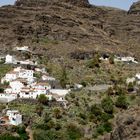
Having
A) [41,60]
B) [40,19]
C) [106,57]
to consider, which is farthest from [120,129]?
[40,19]

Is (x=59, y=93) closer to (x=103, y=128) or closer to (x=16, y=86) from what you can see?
(x=16, y=86)

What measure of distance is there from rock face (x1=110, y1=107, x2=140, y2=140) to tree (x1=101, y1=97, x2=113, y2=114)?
176 ft

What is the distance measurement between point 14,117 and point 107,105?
13309mm

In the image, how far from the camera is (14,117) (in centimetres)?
7781

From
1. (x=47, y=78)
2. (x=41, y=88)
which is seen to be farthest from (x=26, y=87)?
(x=47, y=78)

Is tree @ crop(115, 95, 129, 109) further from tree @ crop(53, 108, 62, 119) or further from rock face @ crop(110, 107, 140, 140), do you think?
rock face @ crop(110, 107, 140, 140)

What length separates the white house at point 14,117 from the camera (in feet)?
255

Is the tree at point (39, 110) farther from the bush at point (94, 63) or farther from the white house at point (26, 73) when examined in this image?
the bush at point (94, 63)

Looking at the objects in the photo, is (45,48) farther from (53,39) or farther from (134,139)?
(134,139)

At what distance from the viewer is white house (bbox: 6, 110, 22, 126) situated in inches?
3061

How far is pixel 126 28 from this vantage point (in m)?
147

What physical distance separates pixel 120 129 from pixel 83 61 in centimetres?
8692

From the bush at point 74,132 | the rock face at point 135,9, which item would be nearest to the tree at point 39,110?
the bush at point 74,132

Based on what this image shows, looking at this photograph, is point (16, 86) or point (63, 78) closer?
point (16, 86)
